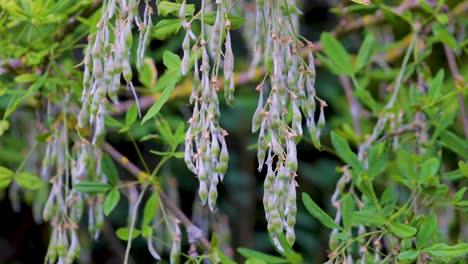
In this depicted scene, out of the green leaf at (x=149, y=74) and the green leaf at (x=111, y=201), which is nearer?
the green leaf at (x=111, y=201)

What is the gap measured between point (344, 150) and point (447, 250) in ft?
0.78

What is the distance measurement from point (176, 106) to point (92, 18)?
32.7 inches

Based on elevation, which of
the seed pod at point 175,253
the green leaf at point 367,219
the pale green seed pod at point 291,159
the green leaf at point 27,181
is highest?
the pale green seed pod at point 291,159

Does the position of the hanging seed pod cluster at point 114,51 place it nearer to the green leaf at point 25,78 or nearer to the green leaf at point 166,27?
the green leaf at point 166,27

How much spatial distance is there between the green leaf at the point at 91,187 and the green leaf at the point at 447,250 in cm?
51

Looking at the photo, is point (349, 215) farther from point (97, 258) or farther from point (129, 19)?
point (97, 258)

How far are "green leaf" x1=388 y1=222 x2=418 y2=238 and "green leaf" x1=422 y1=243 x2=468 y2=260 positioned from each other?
3 centimetres

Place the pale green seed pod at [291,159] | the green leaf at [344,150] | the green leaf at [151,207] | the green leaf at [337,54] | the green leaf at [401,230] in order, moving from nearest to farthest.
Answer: the pale green seed pod at [291,159] → the green leaf at [401,230] → the green leaf at [344,150] → the green leaf at [151,207] → the green leaf at [337,54]

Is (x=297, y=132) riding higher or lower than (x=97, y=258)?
higher

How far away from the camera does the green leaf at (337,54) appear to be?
1489 millimetres

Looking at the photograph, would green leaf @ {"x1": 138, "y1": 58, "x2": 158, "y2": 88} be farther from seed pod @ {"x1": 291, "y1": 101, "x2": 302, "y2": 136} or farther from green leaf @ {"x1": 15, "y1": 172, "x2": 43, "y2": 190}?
seed pod @ {"x1": 291, "y1": 101, "x2": 302, "y2": 136}

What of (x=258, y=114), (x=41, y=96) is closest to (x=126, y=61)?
(x=258, y=114)

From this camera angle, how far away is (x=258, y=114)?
3.27 ft

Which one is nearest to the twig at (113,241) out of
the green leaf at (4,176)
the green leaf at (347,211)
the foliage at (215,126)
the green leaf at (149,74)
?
the foliage at (215,126)
